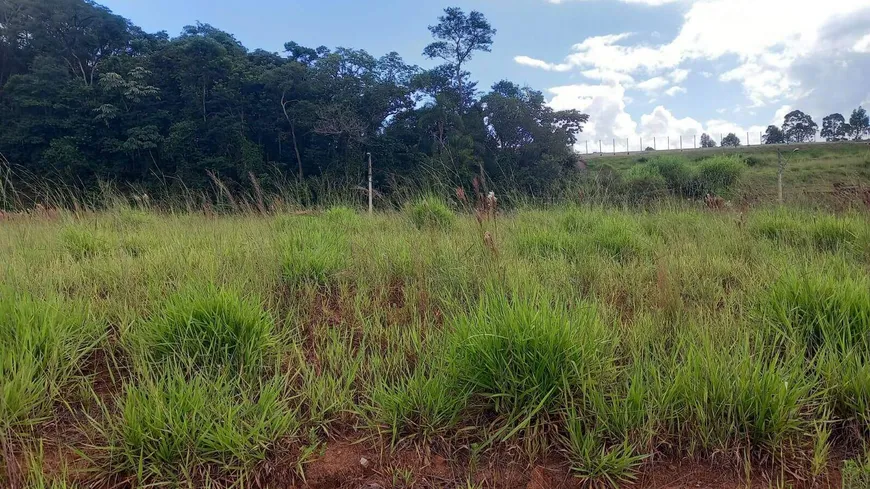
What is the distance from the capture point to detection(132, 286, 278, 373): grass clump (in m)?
1.75

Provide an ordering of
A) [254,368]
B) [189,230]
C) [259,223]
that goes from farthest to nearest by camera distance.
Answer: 1. [259,223]
2. [189,230]
3. [254,368]

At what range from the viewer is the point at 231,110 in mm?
28562

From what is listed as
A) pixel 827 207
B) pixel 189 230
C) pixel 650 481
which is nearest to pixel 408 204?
pixel 189 230

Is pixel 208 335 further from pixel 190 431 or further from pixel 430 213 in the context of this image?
pixel 430 213

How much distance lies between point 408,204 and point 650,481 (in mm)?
3966

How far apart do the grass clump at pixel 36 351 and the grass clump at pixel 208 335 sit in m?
0.22

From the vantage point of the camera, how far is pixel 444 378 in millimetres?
1643

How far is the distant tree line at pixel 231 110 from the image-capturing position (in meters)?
26.0

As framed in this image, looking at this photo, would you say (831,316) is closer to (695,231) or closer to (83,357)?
(695,231)

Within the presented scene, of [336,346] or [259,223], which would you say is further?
[259,223]

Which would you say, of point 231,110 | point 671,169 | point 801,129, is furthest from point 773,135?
point 231,110

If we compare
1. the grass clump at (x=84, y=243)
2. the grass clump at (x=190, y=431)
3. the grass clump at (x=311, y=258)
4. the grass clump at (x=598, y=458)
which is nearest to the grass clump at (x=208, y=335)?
the grass clump at (x=190, y=431)

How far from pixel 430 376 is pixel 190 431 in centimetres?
78

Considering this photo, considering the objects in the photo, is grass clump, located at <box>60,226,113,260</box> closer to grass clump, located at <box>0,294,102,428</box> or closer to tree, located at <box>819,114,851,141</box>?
grass clump, located at <box>0,294,102,428</box>
